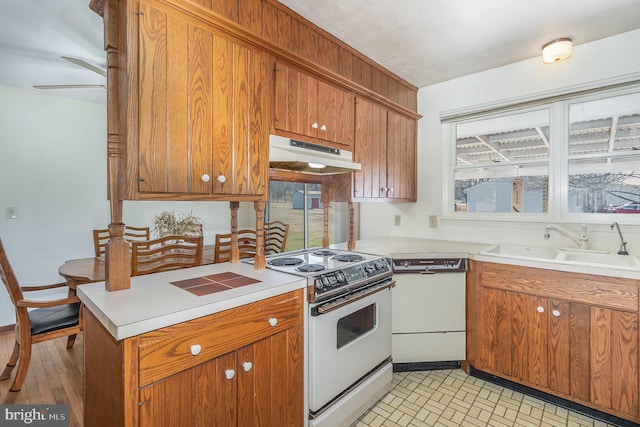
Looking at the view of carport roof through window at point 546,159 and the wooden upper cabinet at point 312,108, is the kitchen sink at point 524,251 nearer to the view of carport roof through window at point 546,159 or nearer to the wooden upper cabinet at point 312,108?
the view of carport roof through window at point 546,159

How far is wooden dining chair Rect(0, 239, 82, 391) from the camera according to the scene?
2066 millimetres

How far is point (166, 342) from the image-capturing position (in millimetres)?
1074

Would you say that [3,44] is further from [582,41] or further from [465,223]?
[582,41]

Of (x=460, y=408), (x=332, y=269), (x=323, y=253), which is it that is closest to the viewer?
(x=332, y=269)

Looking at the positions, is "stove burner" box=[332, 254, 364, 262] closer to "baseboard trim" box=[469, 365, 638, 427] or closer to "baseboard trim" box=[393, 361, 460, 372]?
"baseboard trim" box=[393, 361, 460, 372]

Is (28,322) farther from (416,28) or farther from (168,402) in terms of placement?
(416,28)

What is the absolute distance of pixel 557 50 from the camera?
2.20 metres

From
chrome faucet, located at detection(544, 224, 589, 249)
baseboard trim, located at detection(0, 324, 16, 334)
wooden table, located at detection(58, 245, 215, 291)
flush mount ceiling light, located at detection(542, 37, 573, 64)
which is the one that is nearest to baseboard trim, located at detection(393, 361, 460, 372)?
chrome faucet, located at detection(544, 224, 589, 249)

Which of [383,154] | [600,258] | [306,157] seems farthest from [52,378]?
[600,258]

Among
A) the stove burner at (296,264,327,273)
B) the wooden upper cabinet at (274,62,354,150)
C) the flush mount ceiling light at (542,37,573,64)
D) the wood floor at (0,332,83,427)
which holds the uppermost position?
the flush mount ceiling light at (542,37,573,64)

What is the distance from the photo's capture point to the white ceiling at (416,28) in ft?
6.05

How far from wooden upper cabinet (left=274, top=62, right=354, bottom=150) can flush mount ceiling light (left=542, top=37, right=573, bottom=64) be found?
4.78 ft

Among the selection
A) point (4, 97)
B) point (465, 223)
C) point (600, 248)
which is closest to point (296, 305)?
point (465, 223)

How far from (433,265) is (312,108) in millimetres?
1454
